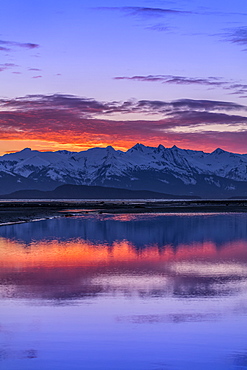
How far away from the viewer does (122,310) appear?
17.5 m

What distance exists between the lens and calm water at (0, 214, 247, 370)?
41.8ft

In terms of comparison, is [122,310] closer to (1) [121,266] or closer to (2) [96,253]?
(1) [121,266]

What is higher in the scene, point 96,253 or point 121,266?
point 121,266

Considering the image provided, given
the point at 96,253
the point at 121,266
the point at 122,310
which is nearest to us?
the point at 122,310

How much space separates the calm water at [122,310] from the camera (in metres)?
12.7

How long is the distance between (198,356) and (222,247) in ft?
86.2

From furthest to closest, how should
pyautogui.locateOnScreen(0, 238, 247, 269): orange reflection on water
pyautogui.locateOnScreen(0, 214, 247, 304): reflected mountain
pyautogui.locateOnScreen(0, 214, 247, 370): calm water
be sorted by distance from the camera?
1. pyautogui.locateOnScreen(0, 238, 247, 269): orange reflection on water
2. pyautogui.locateOnScreen(0, 214, 247, 304): reflected mountain
3. pyautogui.locateOnScreen(0, 214, 247, 370): calm water

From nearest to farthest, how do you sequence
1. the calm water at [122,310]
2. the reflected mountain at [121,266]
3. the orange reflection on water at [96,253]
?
the calm water at [122,310] → the reflected mountain at [121,266] → the orange reflection on water at [96,253]

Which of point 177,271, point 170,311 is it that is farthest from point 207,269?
point 170,311

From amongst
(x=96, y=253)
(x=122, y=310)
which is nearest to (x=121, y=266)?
(x=96, y=253)

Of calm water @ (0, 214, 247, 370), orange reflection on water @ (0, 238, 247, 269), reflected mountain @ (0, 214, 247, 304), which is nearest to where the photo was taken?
calm water @ (0, 214, 247, 370)

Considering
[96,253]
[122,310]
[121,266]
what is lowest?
[96,253]

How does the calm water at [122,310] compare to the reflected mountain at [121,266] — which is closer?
the calm water at [122,310]

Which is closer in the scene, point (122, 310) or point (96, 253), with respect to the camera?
point (122, 310)
